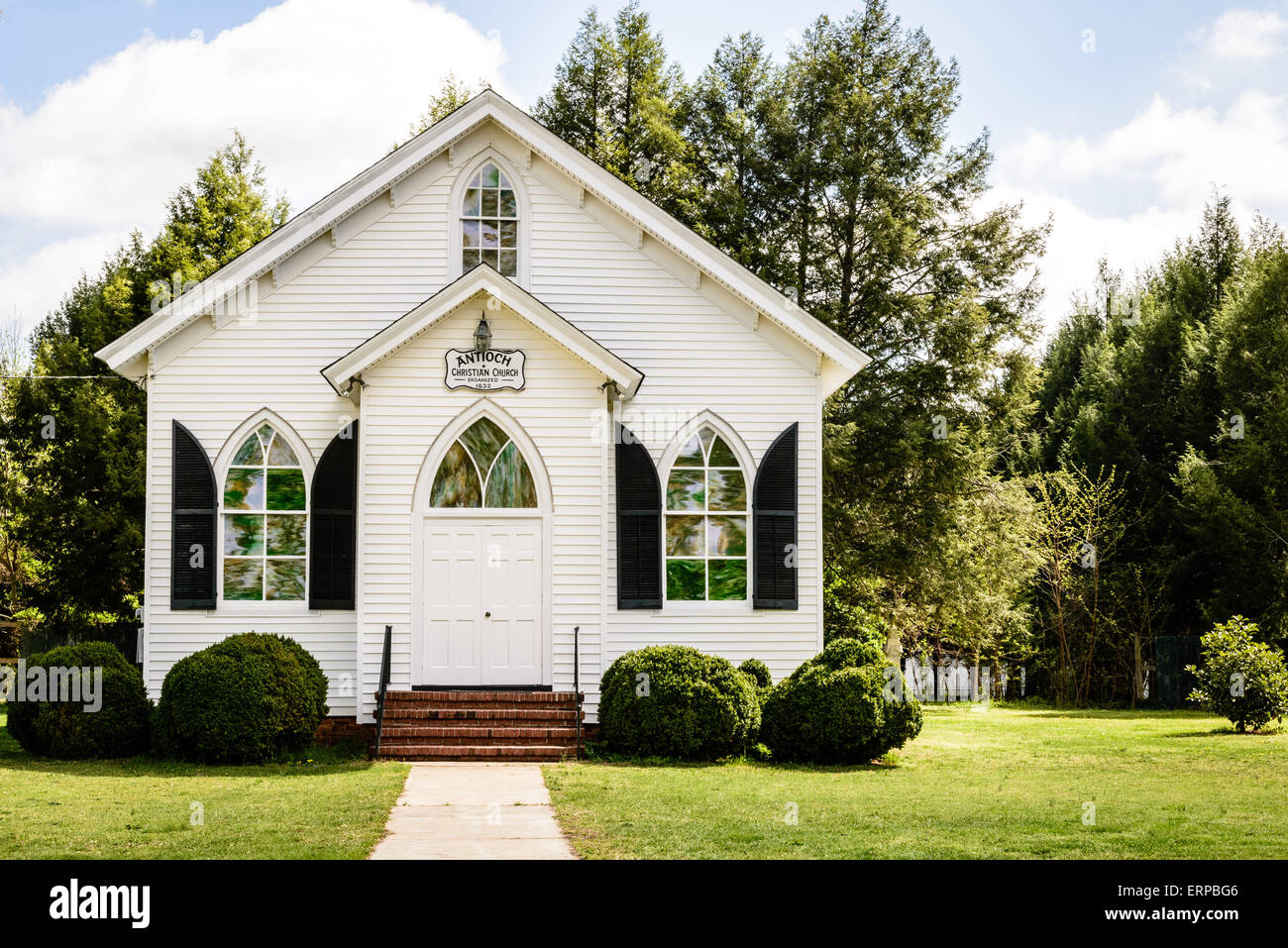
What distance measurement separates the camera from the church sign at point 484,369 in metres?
15.8

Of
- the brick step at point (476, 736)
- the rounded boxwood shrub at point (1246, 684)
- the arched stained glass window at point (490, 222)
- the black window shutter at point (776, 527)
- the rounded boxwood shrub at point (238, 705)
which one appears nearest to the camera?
the rounded boxwood shrub at point (238, 705)

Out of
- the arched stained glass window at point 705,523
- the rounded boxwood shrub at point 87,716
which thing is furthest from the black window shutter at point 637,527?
the rounded boxwood shrub at point 87,716

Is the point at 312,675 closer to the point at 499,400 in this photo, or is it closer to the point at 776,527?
the point at 499,400

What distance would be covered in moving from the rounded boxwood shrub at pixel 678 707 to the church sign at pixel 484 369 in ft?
12.7

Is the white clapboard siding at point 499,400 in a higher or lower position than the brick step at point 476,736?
higher

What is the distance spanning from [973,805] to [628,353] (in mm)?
8090

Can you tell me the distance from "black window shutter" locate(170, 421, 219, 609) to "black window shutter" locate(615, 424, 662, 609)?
17.5 feet

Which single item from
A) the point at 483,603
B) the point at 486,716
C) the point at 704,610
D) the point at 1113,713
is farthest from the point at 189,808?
the point at 1113,713

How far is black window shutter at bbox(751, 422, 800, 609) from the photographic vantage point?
1653 centimetres

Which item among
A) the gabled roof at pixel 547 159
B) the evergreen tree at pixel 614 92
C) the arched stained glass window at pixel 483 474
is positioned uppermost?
the evergreen tree at pixel 614 92

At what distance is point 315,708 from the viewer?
14.4 meters

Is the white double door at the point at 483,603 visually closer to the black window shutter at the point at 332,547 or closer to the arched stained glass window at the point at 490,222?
the black window shutter at the point at 332,547

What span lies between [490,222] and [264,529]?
519cm
